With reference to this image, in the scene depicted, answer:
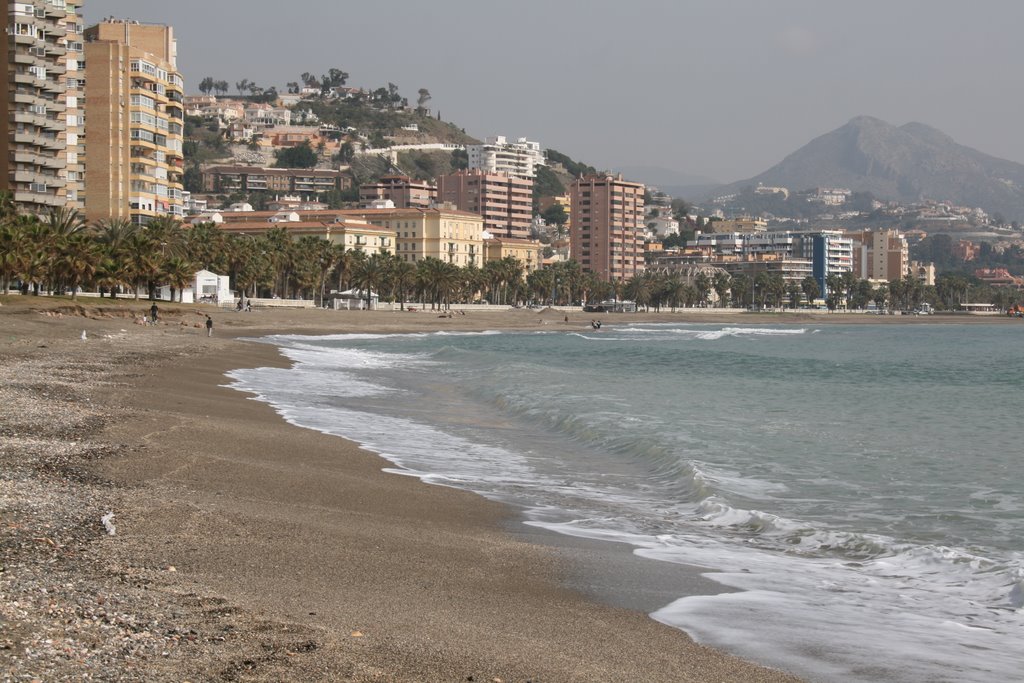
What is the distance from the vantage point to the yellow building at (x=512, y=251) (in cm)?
18200

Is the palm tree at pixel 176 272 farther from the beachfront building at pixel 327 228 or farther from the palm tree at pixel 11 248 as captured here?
the beachfront building at pixel 327 228

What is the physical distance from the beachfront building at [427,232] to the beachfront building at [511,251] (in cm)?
932

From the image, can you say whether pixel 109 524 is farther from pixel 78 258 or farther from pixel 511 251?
pixel 511 251

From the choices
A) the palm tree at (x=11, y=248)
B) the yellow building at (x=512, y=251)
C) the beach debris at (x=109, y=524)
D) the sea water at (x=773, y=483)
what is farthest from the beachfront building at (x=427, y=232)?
the beach debris at (x=109, y=524)

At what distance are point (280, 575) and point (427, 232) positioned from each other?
156551 millimetres

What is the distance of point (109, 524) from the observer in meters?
9.47

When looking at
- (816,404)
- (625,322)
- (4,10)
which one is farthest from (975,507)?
(625,322)

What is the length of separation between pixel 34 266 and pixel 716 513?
54.7 meters

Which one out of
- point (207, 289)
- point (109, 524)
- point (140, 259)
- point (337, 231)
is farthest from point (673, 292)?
point (109, 524)

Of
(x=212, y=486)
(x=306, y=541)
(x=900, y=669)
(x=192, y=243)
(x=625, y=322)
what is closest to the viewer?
(x=900, y=669)

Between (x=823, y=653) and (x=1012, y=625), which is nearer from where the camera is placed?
(x=823, y=653)

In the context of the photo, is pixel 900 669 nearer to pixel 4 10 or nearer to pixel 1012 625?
pixel 1012 625

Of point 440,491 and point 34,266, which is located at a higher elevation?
point 34,266

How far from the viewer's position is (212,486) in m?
12.6
